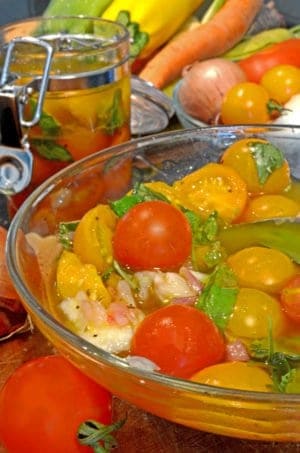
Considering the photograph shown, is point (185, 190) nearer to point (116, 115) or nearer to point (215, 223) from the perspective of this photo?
point (215, 223)

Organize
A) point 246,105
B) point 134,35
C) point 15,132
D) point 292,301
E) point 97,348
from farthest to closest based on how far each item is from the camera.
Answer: point 134,35 < point 246,105 < point 15,132 < point 292,301 < point 97,348

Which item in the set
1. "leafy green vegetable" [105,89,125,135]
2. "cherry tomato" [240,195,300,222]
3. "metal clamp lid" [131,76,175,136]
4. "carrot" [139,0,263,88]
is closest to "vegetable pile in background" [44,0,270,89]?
"carrot" [139,0,263,88]

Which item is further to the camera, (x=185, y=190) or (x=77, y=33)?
(x=77, y=33)

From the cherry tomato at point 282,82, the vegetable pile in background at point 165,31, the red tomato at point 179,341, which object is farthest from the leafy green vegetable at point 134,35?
the red tomato at point 179,341

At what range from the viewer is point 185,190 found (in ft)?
2.78

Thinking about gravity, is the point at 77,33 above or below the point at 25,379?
above

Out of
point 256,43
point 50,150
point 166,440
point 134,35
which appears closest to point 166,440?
point 166,440

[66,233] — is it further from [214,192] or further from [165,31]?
[165,31]

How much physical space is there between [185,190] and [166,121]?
48 centimetres

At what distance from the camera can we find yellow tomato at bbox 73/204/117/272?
2.45 ft

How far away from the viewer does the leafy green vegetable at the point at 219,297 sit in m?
0.67

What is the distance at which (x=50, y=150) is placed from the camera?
3.22 feet

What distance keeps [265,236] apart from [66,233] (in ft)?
0.65

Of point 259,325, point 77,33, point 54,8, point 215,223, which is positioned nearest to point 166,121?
point 77,33
